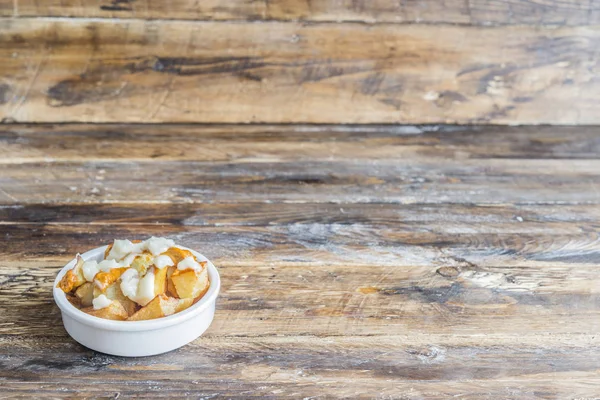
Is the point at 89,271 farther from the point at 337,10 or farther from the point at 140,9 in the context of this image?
the point at 337,10

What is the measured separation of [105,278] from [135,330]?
8 centimetres

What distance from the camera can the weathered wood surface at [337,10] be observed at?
6.53ft

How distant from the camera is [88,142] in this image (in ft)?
6.31

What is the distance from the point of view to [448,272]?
1328 millimetres

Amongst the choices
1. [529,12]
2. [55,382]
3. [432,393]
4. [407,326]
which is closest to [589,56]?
[529,12]

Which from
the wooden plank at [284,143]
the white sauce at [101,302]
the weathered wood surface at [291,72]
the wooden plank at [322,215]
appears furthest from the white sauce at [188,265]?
the weathered wood surface at [291,72]

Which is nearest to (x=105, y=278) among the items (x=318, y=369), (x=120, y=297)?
(x=120, y=297)

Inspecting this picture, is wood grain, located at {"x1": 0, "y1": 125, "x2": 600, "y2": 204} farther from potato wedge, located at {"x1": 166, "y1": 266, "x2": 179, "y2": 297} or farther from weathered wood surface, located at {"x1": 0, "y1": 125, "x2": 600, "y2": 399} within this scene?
potato wedge, located at {"x1": 166, "y1": 266, "x2": 179, "y2": 297}

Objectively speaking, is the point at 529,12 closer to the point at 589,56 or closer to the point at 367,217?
the point at 589,56

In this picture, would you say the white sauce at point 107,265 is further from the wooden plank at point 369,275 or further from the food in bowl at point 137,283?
the wooden plank at point 369,275

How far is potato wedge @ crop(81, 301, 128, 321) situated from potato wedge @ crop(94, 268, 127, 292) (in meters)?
0.03

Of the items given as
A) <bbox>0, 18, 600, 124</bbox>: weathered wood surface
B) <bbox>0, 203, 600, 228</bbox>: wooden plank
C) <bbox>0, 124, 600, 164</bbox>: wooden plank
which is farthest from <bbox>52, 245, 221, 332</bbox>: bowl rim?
<bbox>0, 18, 600, 124</bbox>: weathered wood surface

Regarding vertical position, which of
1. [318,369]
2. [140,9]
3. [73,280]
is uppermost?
[140,9]

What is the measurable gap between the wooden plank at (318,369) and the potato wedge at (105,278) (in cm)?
11
